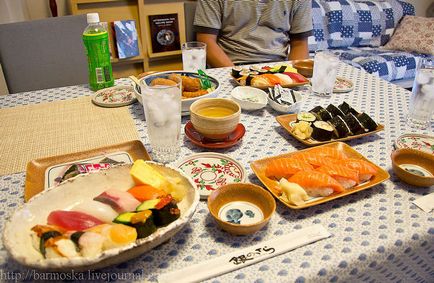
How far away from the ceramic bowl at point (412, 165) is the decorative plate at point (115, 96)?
35.1 inches

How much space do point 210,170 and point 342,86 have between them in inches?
32.6

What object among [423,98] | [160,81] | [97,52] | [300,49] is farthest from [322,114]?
[300,49]

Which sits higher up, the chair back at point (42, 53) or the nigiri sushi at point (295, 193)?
the chair back at point (42, 53)

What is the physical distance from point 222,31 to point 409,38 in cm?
230

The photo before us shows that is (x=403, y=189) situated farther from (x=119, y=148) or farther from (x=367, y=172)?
(x=119, y=148)

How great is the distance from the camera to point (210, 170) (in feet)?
2.67

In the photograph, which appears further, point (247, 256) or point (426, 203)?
point (426, 203)

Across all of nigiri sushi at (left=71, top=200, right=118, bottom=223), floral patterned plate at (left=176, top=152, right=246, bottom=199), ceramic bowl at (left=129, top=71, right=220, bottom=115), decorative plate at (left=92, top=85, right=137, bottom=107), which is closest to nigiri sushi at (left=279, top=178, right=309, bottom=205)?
floral patterned plate at (left=176, top=152, right=246, bottom=199)

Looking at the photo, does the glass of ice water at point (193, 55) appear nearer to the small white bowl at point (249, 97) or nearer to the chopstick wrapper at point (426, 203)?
the small white bowl at point (249, 97)

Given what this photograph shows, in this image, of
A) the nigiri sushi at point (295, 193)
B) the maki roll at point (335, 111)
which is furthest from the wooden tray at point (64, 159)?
the maki roll at point (335, 111)

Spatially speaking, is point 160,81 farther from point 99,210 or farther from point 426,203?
point 426,203

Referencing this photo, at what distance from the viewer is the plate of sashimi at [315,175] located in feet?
2.29

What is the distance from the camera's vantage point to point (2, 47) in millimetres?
1489

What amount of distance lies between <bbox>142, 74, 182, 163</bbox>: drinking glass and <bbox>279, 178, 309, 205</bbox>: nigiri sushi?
0.33 meters
